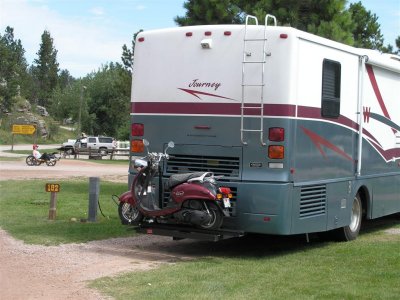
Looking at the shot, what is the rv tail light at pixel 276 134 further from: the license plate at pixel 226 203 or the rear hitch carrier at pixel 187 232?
the rear hitch carrier at pixel 187 232

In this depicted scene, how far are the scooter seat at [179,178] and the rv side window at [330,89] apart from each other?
213cm

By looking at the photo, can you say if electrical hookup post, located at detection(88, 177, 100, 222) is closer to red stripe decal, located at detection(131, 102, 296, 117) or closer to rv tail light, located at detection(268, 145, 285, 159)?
red stripe decal, located at detection(131, 102, 296, 117)

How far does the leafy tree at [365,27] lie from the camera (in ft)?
60.0

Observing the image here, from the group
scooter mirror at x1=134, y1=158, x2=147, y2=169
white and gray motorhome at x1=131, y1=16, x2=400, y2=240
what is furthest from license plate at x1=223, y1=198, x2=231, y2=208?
scooter mirror at x1=134, y1=158, x2=147, y2=169

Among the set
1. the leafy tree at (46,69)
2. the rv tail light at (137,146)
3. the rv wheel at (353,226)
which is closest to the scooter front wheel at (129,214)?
the rv tail light at (137,146)

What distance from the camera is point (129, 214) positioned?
9.51 metres

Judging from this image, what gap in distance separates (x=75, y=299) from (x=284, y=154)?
11.4 feet

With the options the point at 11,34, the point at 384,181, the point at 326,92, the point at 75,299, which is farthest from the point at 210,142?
the point at 11,34

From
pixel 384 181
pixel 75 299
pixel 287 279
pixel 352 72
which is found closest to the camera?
pixel 75 299

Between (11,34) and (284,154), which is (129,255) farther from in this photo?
(11,34)

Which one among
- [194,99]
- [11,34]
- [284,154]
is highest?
[11,34]

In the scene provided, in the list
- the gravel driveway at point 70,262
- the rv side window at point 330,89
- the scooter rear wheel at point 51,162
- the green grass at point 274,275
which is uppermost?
the rv side window at point 330,89

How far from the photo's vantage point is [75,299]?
22.1 feet

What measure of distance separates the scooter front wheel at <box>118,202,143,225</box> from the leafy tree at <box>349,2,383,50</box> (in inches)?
427
